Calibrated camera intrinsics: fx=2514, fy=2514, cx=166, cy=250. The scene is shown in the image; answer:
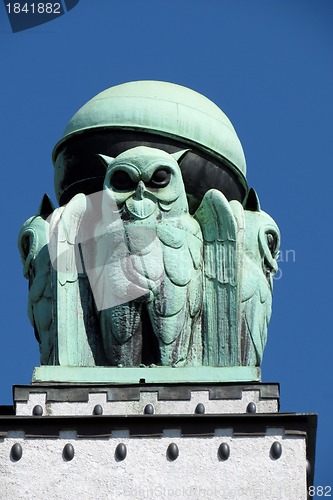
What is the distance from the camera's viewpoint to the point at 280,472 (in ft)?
111

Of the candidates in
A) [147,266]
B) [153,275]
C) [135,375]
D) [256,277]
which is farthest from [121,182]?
[135,375]

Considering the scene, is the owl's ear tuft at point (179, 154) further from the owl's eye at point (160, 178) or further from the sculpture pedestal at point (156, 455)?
the sculpture pedestal at point (156, 455)

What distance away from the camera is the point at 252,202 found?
3784cm

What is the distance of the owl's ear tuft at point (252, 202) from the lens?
37812 millimetres

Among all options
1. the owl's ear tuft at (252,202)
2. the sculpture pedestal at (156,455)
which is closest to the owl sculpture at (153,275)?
the owl's ear tuft at (252,202)

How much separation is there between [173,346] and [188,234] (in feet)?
5.58

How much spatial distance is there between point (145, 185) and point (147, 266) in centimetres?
122

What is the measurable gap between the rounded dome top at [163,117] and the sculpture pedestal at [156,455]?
505 cm

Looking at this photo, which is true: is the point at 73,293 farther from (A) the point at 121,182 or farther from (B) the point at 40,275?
(A) the point at 121,182

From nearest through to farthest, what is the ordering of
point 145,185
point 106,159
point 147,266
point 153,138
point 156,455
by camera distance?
1. point 156,455
2. point 147,266
3. point 145,185
4. point 106,159
5. point 153,138

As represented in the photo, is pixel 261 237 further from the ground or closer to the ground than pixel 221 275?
further from the ground

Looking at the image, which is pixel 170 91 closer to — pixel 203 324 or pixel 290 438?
pixel 203 324

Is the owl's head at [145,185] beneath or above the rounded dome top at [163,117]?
beneath

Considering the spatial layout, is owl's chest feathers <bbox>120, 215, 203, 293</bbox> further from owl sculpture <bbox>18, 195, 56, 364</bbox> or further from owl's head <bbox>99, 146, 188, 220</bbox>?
owl sculpture <bbox>18, 195, 56, 364</bbox>
